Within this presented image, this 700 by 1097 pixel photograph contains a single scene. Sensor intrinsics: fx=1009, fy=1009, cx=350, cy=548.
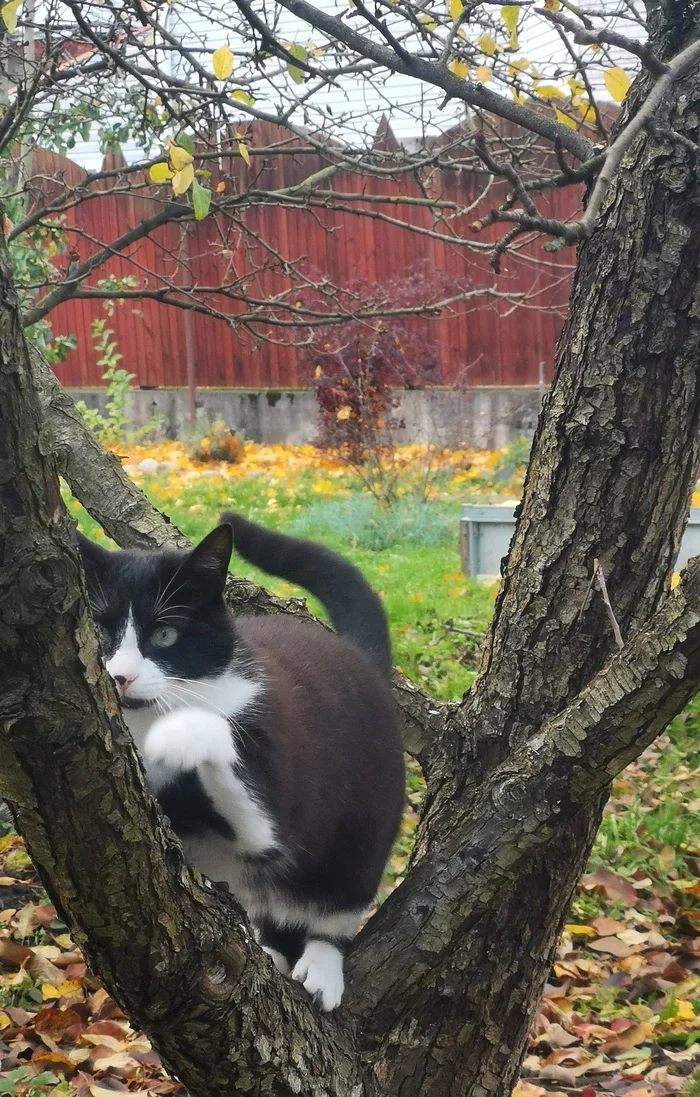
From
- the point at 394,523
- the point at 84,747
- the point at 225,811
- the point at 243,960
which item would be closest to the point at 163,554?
the point at 225,811

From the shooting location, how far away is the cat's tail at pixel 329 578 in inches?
87.2

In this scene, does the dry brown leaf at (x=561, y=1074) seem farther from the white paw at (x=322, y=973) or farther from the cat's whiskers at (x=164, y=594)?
the cat's whiskers at (x=164, y=594)

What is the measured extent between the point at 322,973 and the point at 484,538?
4017 millimetres

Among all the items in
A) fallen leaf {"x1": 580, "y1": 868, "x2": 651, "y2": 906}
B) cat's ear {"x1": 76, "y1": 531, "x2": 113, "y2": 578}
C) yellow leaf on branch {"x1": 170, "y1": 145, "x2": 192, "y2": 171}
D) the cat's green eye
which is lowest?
fallen leaf {"x1": 580, "y1": 868, "x2": 651, "y2": 906}

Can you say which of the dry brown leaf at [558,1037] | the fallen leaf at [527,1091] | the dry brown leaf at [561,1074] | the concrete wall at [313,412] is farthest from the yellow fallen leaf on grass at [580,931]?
the concrete wall at [313,412]

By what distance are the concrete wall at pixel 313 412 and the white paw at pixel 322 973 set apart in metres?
6.84

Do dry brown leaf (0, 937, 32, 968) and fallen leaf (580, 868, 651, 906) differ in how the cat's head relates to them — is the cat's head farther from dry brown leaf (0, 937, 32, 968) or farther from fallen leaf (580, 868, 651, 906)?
fallen leaf (580, 868, 651, 906)

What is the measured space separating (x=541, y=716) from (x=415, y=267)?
25.7 ft

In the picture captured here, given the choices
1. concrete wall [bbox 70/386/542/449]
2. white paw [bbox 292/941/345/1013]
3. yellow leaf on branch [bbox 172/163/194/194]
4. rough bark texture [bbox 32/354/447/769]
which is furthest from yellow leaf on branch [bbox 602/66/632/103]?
concrete wall [bbox 70/386/542/449]

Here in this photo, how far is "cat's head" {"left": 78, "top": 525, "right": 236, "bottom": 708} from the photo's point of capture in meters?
1.80

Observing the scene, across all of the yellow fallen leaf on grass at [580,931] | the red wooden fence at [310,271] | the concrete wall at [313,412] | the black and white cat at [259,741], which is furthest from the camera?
the red wooden fence at [310,271]

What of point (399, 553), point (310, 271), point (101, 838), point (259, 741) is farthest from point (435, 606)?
point (310, 271)

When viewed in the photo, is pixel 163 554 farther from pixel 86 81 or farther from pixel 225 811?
pixel 86 81

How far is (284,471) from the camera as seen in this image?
28.2 ft
